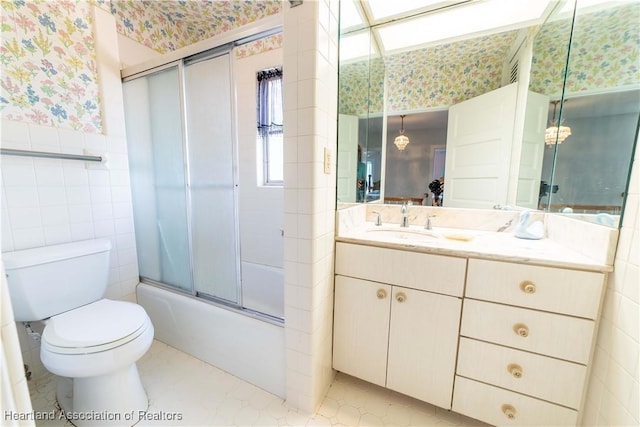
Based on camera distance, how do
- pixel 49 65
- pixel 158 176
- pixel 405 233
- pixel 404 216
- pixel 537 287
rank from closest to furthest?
1. pixel 537 287
2. pixel 49 65
3. pixel 405 233
4. pixel 404 216
5. pixel 158 176

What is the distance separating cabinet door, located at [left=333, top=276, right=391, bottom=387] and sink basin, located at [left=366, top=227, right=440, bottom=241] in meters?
0.31

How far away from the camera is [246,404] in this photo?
124 cm

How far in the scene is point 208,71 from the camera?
1.41 m

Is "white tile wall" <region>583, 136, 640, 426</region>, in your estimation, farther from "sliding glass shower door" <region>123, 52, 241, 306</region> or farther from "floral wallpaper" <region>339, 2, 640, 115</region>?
"sliding glass shower door" <region>123, 52, 241, 306</region>

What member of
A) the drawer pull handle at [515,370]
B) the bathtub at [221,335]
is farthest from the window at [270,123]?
the drawer pull handle at [515,370]

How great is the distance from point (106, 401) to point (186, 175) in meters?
1.15

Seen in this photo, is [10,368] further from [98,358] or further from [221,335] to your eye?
[221,335]

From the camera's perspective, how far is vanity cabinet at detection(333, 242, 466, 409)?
1061 mm

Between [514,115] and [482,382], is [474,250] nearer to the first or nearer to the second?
[482,382]

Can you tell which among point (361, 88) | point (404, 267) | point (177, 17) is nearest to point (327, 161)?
point (404, 267)

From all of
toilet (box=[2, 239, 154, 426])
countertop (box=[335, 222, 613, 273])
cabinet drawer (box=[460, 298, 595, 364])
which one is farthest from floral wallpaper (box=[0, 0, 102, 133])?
cabinet drawer (box=[460, 298, 595, 364])

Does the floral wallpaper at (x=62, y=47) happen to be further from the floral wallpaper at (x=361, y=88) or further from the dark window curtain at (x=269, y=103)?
the floral wallpaper at (x=361, y=88)

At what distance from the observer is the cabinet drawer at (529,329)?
0.89 m

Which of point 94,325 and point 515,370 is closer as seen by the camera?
point 515,370
